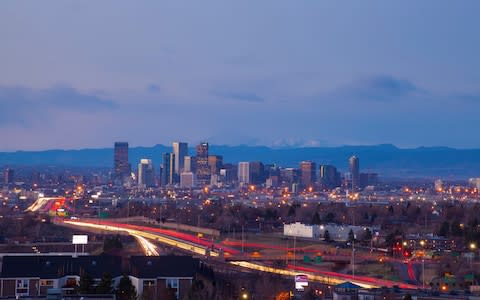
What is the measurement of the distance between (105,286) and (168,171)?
12071cm

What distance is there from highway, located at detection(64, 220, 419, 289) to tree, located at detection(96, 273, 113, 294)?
8.75 metres

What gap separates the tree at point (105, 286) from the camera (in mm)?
25531

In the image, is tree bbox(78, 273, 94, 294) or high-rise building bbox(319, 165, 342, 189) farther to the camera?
high-rise building bbox(319, 165, 342, 189)

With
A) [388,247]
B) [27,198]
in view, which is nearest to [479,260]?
[388,247]

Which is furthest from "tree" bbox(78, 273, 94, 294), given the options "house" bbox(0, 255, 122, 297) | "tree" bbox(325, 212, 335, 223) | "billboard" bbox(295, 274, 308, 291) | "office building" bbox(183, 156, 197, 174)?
"office building" bbox(183, 156, 197, 174)

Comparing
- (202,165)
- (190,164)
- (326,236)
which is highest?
(190,164)

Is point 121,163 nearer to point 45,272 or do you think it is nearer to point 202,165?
point 202,165

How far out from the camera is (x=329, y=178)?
459 feet

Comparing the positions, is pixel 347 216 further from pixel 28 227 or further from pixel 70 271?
pixel 70 271

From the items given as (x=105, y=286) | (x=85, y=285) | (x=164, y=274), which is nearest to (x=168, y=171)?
(x=164, y=274)

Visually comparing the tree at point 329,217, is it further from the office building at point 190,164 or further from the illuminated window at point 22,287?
the office building at point 190,164

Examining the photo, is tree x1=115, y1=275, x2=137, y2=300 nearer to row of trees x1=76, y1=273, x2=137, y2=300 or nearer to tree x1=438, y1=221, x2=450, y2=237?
row of trees x1=76, y1=273, x2=137, y2=300

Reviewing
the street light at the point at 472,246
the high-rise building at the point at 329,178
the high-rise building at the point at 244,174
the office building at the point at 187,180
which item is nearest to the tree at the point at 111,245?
the street light at the point at 472,246

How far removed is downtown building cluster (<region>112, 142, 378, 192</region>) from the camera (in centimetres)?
13650
